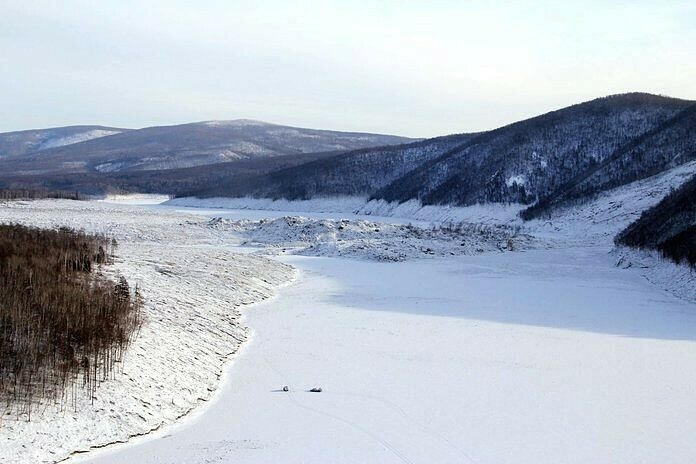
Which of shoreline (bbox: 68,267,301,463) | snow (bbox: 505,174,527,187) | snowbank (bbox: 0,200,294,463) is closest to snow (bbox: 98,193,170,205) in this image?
snow (bbox: 505,174,527,187)

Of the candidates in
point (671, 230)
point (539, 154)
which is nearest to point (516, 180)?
point (539, 154)

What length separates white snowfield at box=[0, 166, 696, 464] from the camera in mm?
8492

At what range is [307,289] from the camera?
2172 cm

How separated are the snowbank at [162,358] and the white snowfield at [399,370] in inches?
1.5

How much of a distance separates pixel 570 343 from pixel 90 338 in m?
9.99

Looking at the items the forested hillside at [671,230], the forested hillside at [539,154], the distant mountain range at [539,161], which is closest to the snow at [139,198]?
the distant mountain range at [539,161]

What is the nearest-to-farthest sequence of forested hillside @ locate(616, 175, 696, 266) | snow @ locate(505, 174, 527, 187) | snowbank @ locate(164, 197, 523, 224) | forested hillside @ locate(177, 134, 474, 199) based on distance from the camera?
forested hillside @ locate(616, 175, 696, 266) → snowbank @ locate(164, 197, 523, 224) → snow @ locate(505, 174, 527, 187) → forested hillside @ locate(177, 134, 474, 199)

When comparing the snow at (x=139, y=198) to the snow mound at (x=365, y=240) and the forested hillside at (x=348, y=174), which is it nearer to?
→ the forested hillside at (x=348, y=174)

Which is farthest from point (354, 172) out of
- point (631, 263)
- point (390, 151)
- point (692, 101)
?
point (631, 263)

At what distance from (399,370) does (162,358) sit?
167 inches

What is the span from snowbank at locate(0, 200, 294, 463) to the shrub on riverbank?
10.9 inches

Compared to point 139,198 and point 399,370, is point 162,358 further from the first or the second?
point 139,198

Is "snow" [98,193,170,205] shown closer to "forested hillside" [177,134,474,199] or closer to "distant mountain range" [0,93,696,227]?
"forested hillside" [177,134,474,199]

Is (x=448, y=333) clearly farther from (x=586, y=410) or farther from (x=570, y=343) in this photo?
(x=586, y=410)
